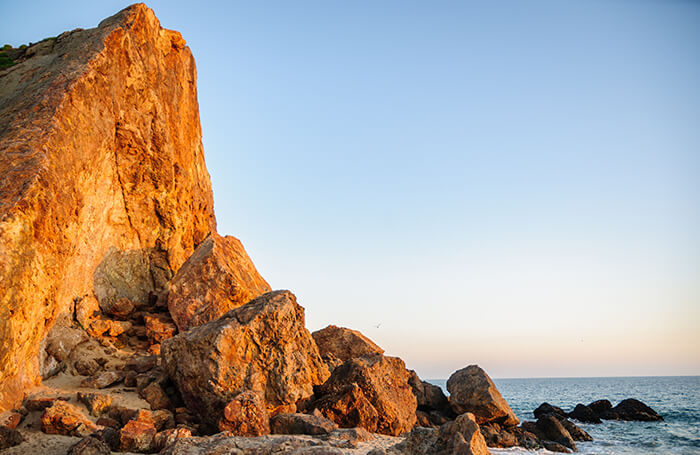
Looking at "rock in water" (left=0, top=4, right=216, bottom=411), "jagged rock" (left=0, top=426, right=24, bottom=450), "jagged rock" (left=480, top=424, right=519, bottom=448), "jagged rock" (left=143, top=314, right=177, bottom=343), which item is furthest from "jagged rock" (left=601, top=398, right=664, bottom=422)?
"jagged rock" (left=0, top=426, right=24, bottom=450)

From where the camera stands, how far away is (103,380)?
12.5 metres

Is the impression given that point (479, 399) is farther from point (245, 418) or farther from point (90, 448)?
point (90, 448)

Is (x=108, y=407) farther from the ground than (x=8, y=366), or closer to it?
closer to it

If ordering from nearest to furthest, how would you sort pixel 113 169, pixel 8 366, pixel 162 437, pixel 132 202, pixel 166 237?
pixel 162 437, pixel 8 366, pixel 113 169, pixel 132 202, pixel 166 237

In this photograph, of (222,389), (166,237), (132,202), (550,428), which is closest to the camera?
(222,389)

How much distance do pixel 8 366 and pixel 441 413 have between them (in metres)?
15.2

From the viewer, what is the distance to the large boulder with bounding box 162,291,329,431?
11.4 meters

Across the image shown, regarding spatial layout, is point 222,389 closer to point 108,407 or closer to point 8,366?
point 108,407

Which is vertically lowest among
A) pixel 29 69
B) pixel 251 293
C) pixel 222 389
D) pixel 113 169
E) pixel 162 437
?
pixel 162 437

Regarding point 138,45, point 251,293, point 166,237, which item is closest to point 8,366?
point 251,293

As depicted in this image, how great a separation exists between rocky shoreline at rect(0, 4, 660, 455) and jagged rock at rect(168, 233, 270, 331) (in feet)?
0.18

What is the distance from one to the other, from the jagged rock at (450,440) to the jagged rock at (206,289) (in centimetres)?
1043

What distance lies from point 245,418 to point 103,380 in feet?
15.8

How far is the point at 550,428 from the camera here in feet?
74.2
